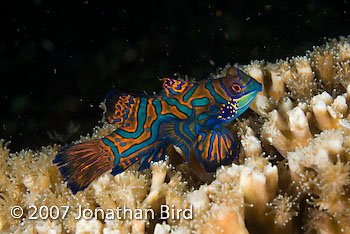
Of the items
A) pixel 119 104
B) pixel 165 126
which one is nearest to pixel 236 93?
pixel 165 126

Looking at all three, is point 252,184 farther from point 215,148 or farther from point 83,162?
point 83,162

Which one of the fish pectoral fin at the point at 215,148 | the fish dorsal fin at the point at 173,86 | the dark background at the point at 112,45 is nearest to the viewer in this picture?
the fish pectoral fin at the point at 215,148

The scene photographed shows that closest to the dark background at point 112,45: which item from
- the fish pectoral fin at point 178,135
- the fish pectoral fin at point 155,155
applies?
the fish pectoral fin at point 155,155

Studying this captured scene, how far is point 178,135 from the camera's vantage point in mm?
2871

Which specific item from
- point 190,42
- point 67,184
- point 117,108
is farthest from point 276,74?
point 190,42

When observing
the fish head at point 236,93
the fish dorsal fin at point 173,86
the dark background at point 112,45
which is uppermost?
the dark background at point 112,45

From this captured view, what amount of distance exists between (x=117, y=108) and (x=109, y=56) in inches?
198

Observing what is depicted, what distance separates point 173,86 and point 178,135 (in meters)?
0.55

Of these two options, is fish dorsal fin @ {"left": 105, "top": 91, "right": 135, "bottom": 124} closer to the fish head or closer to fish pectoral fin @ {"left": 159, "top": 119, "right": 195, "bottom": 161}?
fish pectoral fin @ {"left": 159, "top": 119, "right": 195, "bottom": 161}

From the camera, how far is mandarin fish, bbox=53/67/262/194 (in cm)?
276

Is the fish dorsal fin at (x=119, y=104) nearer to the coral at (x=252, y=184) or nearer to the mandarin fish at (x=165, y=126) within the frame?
the mandarin fish at (x=165, y=126)

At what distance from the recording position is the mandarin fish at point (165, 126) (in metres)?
2.76

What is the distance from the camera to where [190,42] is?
27.5ft

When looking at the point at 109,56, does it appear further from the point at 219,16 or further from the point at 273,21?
the point at 273,21
